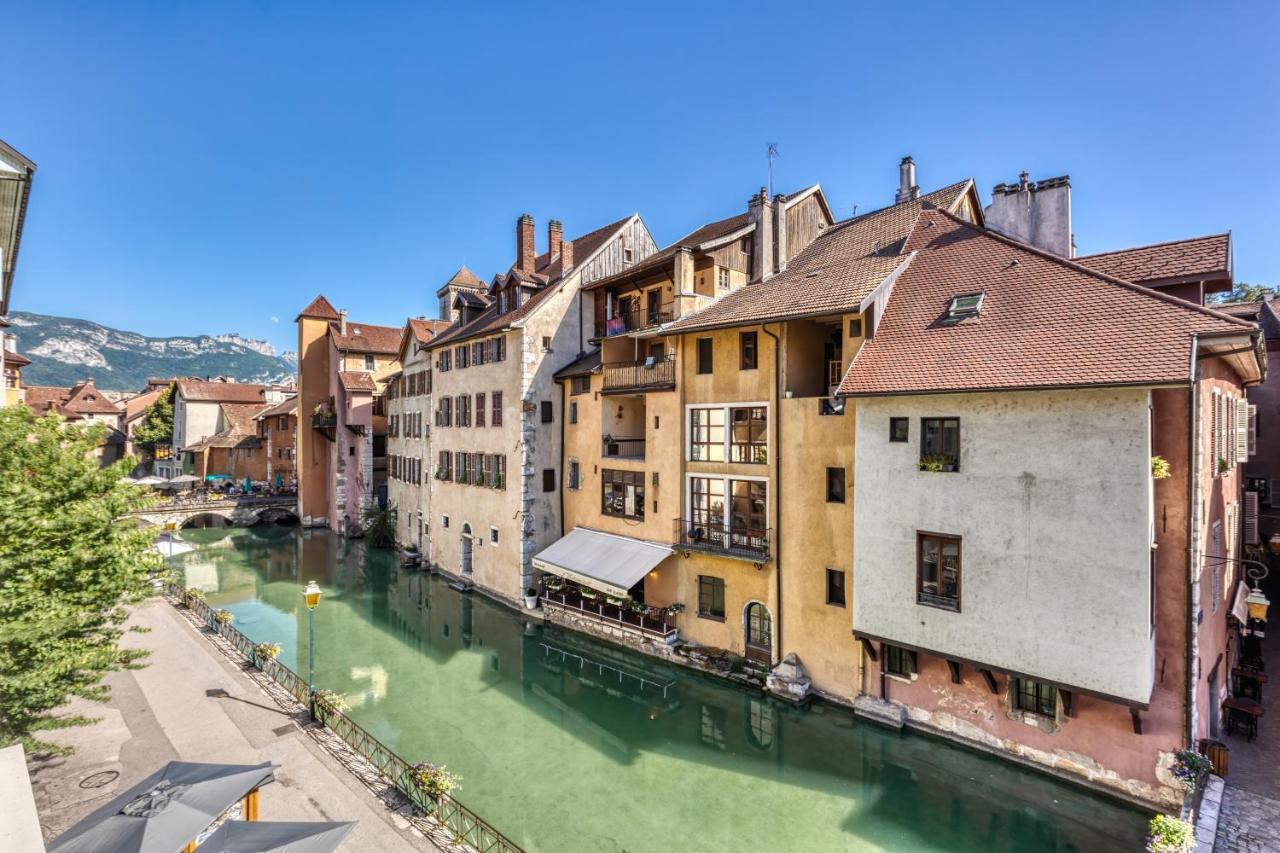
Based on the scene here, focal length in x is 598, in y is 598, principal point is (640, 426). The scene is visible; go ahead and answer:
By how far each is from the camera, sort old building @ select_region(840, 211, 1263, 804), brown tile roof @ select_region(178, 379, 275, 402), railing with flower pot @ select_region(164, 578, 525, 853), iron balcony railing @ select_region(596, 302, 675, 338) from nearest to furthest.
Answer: railing with flower pot @ select_region(164, 578, 525, 853), old building @ select_region(840, 211, 1263, 804), iron balcony railing @ select_region(596, 302, 675, 338), brown tile roof @ select_region(178, 379, 275, 402)

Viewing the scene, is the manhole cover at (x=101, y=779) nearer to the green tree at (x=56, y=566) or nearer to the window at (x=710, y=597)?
the green tree at (x=56, y=566)

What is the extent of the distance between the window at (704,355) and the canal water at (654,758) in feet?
32.1

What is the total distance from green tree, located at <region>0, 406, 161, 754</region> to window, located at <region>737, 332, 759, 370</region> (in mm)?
15133

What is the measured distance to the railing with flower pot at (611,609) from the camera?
20.2 m

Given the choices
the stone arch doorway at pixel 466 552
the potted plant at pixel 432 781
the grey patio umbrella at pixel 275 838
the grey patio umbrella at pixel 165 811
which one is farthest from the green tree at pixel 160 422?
the grey patio umbrella at pixel 275 838

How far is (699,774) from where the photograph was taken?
14.0 metres

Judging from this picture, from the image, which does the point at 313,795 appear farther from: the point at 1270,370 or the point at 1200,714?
the point at 1270,370

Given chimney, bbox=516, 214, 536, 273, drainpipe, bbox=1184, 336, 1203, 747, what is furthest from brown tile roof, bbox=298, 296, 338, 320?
drainpipe, bbox=1184, 336, 1203, 747

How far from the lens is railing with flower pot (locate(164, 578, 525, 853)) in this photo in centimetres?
1073

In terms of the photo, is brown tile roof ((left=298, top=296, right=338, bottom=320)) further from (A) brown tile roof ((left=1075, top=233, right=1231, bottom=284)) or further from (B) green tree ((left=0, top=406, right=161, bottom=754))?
(A) brown tile roof ((left=1075, top=233, right=1231, bottom=284))

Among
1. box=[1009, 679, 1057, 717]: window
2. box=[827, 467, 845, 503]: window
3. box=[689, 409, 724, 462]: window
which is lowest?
box=[1009, 679, 1057, 717]: window

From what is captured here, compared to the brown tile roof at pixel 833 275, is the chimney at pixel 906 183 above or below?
above

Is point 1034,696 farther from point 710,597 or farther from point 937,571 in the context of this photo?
point 710,597

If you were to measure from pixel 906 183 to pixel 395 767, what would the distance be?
79.5 ft
